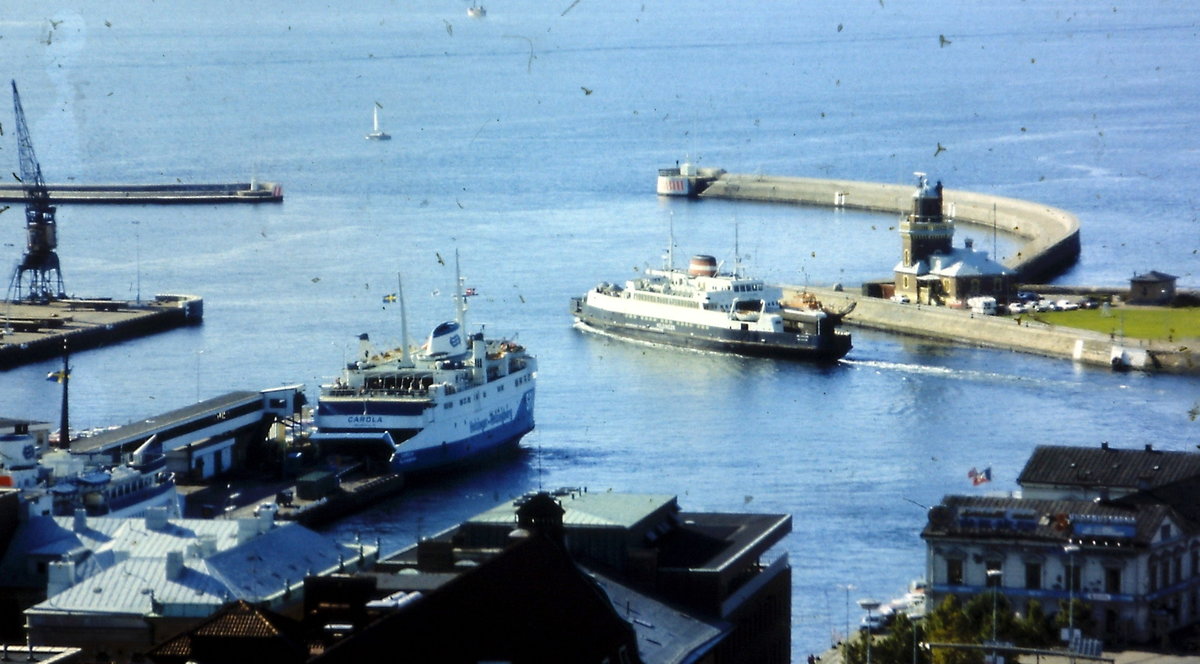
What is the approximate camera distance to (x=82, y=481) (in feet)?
135

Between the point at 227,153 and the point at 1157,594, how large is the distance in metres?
107

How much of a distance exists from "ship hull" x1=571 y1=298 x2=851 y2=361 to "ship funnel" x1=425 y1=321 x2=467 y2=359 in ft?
46.8

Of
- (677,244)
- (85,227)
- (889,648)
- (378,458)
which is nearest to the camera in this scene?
(889,648)

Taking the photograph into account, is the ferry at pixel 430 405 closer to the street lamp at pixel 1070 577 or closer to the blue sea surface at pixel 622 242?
the blue sea surface at pixel 622 242

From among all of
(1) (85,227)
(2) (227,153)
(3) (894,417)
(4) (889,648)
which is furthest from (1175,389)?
(2) (227,153)

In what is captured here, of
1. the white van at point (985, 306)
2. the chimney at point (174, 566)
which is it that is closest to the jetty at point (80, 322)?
the white van at point (985, 306)

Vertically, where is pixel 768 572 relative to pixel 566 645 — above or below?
below

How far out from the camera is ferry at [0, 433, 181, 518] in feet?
133

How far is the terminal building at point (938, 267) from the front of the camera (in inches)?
3022

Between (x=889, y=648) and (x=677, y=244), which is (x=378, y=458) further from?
(x=677, y=244)

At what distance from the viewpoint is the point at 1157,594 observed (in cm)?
3338

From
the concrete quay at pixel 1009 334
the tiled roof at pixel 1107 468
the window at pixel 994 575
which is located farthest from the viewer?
the concrete quay at pixel 1009 334

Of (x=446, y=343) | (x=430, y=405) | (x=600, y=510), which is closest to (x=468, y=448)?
(x=430, y=405)

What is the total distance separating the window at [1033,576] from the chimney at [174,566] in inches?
447
